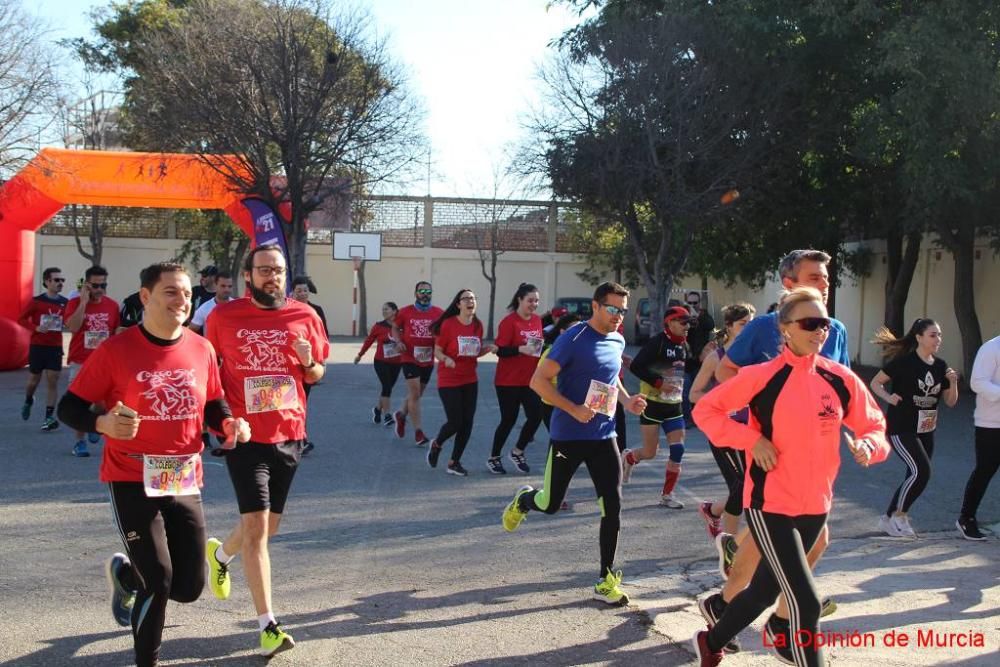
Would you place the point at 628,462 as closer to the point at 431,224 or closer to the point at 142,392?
the point at 142,392

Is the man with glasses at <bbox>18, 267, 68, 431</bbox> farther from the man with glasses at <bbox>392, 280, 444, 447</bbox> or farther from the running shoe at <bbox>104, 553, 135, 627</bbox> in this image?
the running shoe at <bbox>104, 553, 135, 627</bbox>

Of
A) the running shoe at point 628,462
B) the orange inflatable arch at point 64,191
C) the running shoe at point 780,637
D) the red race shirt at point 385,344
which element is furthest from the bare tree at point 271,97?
the running shoe at point 780,637

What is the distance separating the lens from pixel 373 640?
533 cm

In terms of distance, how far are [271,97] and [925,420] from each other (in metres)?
16.6

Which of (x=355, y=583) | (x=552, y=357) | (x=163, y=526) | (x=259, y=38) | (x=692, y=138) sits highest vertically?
(x=259, y=38)

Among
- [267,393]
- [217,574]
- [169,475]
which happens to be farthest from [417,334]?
[169,475]

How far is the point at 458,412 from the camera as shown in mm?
10828

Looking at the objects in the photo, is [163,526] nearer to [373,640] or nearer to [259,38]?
[373,640]

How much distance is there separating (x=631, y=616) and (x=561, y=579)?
34.2 inches

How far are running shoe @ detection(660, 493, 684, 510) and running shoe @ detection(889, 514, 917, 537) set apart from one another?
179 cm

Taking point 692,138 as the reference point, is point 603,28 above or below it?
above

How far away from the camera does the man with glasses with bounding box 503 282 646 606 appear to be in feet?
20.7

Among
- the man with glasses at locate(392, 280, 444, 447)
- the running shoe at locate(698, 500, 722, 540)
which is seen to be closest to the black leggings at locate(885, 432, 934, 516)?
the running shoe at locate(698, 500, 722, 540)

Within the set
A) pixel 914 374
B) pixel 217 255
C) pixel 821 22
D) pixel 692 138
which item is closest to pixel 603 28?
pixel 692 138
